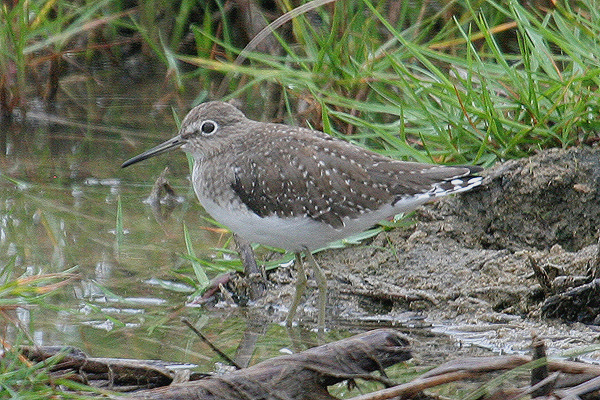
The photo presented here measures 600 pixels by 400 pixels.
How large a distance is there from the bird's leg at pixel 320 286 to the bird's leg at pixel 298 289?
3.9 inches

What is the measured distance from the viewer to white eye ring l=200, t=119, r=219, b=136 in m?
6.30

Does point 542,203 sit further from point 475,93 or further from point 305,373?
point 305,373

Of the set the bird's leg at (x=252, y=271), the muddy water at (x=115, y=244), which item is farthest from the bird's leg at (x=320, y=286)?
the bird's leg at (x=252, y=271)

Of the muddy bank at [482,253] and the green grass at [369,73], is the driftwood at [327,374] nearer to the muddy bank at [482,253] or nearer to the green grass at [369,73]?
the green grass at [369,73]

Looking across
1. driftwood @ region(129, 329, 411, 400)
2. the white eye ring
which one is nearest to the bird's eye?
the white eye ring

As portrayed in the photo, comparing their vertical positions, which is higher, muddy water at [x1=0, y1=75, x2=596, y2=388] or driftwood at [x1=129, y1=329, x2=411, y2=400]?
driftwood at [x1=129, y1=329, x2=411, y2=400]

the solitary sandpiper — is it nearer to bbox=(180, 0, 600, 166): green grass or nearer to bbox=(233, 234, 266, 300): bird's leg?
bbox=(233, 234, 266, 300): bird's leg

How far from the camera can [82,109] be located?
9414 millimetres

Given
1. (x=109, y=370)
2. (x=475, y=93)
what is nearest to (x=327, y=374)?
(x=109, y=370)

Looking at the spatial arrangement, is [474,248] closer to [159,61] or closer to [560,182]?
[560,182]

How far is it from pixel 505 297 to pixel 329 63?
8.63 feet

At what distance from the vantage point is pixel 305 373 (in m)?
3.97

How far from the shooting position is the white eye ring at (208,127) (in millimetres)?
6297

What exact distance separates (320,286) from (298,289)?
0.14m
